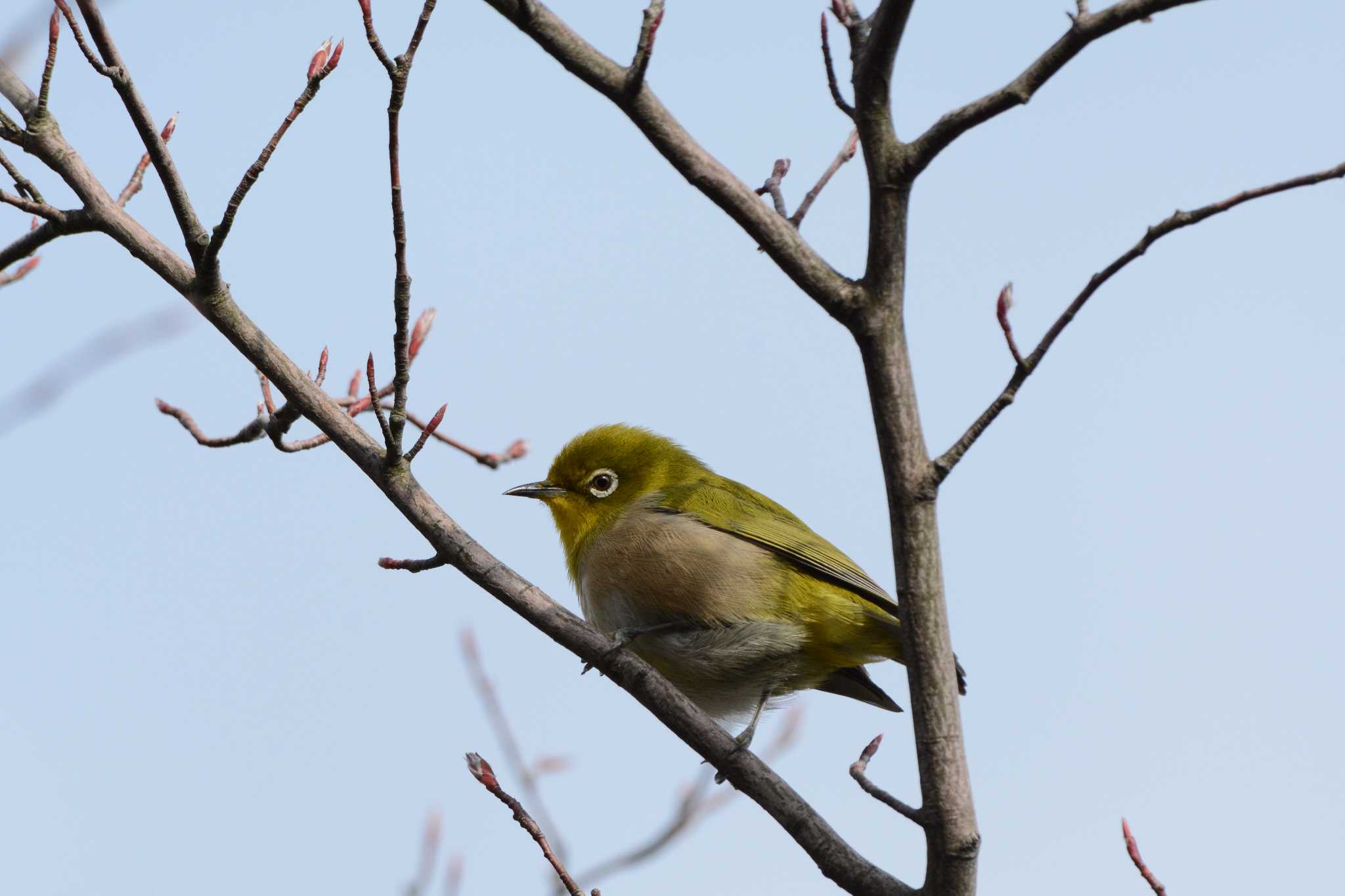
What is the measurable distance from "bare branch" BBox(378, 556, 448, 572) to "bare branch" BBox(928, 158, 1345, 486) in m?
1.79

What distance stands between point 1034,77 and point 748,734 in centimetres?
312

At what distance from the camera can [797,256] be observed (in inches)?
144

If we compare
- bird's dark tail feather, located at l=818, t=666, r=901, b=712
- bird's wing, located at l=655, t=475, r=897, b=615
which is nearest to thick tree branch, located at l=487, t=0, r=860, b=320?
bird's wing, located at l=655, t=475, r=897, b=615

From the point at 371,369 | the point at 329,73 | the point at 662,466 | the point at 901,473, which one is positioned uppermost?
the point at 662,466

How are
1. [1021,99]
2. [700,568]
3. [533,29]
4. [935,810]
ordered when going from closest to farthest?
[1021,99] → [533,29] → [935,810] → [700,568]

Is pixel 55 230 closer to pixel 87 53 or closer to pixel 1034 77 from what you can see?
pixel 87 53

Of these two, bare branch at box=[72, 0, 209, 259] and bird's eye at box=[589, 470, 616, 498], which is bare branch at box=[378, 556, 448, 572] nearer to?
bare branch at box=[72, 0, 209, 259]

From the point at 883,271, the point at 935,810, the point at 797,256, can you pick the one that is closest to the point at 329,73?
the point at 797,256

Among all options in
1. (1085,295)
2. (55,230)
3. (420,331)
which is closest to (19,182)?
(55,230)

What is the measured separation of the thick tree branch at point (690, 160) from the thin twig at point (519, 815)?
2072 mm

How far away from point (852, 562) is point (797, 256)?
2965 mm

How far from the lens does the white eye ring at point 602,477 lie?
24.1 feet

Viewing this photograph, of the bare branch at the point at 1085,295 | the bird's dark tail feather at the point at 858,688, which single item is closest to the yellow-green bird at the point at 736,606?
the bird's dark tail feather at the point at 858,688

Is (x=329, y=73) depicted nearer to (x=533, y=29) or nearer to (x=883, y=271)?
(x=533, y=29)
